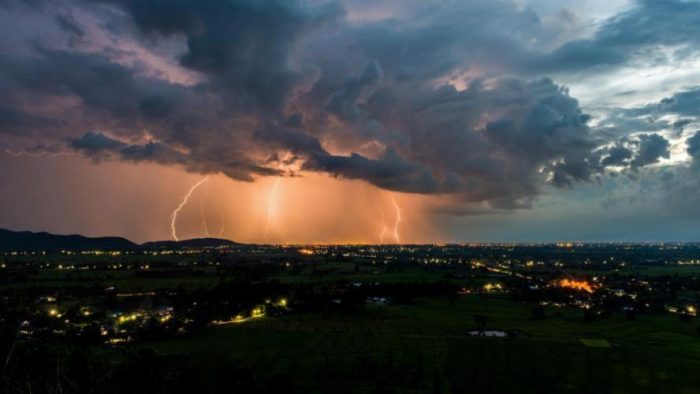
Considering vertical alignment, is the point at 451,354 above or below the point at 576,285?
below

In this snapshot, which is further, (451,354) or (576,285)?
(576,285)

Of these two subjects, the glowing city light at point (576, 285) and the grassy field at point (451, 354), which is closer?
the grassy field at point (451, 354)

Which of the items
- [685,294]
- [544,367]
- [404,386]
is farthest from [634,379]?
[685,294]

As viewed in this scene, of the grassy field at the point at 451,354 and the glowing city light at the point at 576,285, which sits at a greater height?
the glowing city light at the point at 576,285

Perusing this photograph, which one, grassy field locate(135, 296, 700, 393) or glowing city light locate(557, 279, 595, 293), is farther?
glowing city light locate(557, 279, 595, 293)

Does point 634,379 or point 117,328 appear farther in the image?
point 117,328

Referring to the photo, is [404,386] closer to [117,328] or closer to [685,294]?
[117,328]

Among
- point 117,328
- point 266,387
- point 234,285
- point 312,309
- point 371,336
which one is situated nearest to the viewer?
point 266,387

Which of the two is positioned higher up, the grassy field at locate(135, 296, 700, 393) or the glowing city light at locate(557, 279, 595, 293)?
the glowing city light at locate(557, 279, 595, 293)
